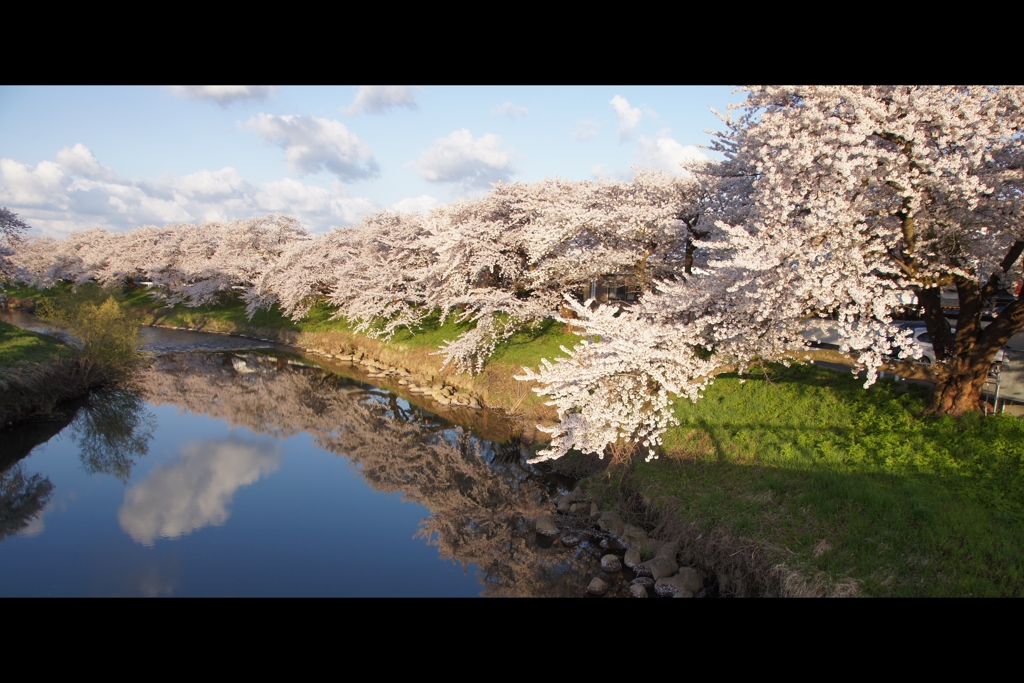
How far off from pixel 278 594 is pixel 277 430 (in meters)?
11.1

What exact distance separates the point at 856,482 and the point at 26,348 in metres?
27.1

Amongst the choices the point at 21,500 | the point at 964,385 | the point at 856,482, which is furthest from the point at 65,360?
the point at 964,385

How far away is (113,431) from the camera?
19.1 m

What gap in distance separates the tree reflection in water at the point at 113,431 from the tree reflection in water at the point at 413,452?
4.61 feet

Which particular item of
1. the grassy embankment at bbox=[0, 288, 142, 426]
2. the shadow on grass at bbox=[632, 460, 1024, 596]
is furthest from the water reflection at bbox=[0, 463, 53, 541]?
the shadow on grass at bbox=[632, 460, 1024, 596]

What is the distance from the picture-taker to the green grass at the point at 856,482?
26.5 feet

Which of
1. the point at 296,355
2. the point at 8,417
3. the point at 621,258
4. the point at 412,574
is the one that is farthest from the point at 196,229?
the point at 412,574

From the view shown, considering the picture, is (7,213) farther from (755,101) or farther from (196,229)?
(755,101)

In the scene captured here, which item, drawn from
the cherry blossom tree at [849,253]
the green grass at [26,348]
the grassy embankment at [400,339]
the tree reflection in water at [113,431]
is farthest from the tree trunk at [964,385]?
the green grass at [26,348]

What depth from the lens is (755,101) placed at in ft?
36.2

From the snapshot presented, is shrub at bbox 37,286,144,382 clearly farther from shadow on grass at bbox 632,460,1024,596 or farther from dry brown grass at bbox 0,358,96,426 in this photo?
shadow on grass at bbox 632,460,1024,596

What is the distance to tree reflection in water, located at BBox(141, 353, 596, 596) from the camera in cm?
1104

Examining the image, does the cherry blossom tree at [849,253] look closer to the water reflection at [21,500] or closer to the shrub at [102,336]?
the water reflection at [21,500]

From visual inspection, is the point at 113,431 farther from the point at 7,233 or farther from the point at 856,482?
the point at 856,482
